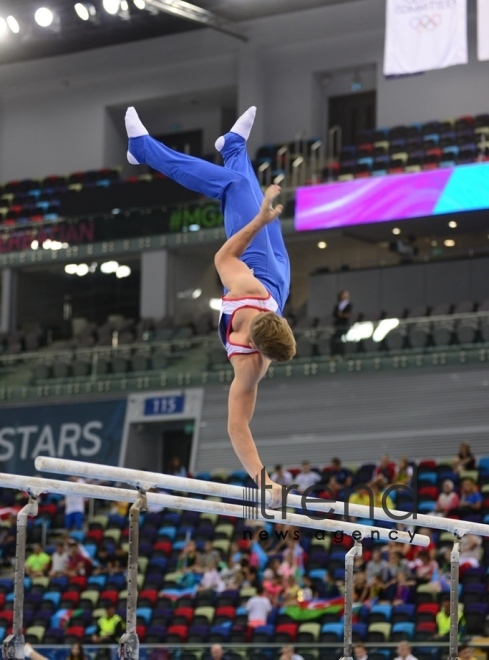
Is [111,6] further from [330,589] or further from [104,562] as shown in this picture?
[330,589]

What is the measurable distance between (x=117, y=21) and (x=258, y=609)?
15.1 meters

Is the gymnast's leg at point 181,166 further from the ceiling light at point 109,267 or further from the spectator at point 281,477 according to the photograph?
the ceiling light at point 109,267

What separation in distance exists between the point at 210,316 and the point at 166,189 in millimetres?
2893

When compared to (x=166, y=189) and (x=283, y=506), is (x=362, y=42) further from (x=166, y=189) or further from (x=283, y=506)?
(x=283, y=506)

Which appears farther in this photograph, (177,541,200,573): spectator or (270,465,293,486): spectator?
(270,465,293,486): spectator

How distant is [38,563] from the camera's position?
622 inches

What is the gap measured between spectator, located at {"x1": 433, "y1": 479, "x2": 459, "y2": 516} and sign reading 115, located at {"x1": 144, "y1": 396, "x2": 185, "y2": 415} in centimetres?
678

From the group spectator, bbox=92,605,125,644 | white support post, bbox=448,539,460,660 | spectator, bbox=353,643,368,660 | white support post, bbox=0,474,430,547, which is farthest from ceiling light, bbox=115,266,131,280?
white support post, bbox=448,539,460,660

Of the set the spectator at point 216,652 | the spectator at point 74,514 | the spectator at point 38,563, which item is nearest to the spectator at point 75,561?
the spectator at point 38,563

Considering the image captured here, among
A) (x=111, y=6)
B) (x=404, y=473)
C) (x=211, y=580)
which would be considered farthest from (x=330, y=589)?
(x=111, y=6)

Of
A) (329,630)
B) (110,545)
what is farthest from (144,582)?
(329,630)

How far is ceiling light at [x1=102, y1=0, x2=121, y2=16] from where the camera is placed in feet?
72.9

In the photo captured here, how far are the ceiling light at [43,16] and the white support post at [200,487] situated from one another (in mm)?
17924

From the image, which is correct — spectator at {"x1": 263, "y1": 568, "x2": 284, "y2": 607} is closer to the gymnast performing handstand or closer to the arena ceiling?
the gymnast performing handstand
